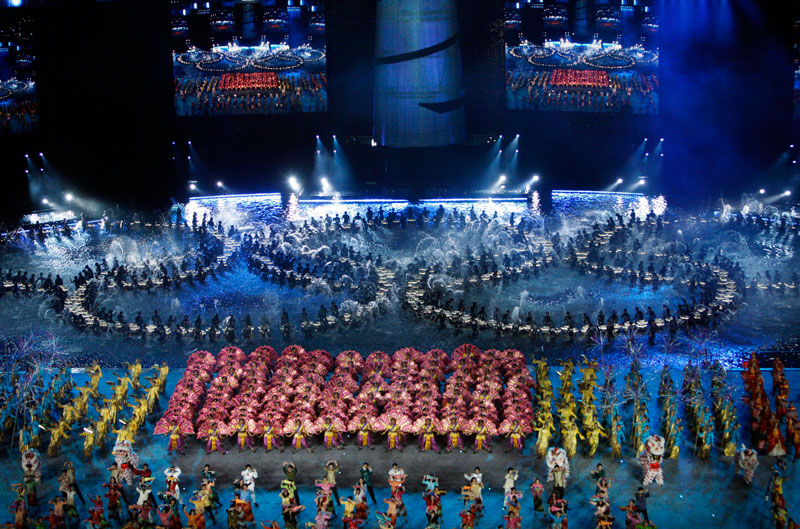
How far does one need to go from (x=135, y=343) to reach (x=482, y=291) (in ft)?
45.4

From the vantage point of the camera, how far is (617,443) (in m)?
25.4

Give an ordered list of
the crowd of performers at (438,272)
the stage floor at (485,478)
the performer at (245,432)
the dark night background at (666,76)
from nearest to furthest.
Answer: the stage floor at (485,478) < the performer at (245,432) < the crowd of performers at (438,272) < the dark night background at (666,76)

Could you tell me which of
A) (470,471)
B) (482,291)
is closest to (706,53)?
(482,291)

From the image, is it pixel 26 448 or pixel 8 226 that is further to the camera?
pixel 8 226

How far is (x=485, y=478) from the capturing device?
24.6 metres

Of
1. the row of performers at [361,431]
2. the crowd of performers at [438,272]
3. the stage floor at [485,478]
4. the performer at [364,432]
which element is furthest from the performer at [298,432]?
the crowd of performers at [438,272]

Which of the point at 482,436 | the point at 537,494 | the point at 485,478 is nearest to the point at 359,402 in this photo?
the point at 482,436

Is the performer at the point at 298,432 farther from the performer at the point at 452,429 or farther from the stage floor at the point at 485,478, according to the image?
the performer at the point at 452,429

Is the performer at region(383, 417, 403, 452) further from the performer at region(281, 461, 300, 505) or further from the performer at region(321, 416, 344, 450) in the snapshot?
the performer at region(281, 461, 300, 505)

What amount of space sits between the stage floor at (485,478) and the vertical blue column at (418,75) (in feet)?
80.6

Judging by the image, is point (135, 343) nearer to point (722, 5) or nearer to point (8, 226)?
point (8, 226)

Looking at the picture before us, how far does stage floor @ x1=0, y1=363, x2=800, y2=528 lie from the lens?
23016 mm

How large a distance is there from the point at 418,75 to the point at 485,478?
26.9m

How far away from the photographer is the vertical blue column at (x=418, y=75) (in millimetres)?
45281
